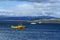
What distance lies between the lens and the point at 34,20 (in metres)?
141

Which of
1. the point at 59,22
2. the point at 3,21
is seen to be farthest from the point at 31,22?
the point at 3,21

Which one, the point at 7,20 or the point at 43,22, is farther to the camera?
the point at 7,20

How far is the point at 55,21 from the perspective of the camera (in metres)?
143

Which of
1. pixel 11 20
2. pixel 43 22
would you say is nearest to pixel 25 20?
pixel 11 20

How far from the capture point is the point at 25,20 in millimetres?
A: 167875

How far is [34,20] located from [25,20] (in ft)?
88.6

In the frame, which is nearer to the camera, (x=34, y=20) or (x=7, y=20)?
(x=34, y=20)

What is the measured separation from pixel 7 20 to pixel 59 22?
141ft

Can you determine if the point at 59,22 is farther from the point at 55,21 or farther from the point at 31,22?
the point at 31,22

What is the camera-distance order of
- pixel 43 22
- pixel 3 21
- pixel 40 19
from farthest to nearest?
1. pixel 3 21
2. pixel 43 22
3. pixel 40 19

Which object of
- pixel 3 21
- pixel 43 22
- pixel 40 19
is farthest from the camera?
pixel 3 21

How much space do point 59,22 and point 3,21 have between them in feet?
133

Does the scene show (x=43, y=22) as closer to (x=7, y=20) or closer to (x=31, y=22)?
(x=31, y=22)

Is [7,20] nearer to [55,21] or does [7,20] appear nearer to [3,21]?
[3,21]
